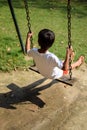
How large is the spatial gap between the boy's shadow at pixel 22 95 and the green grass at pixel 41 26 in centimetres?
60

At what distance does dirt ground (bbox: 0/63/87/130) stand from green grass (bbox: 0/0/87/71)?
1.69ft

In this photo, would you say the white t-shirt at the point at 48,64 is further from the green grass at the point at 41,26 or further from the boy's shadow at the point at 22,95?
the green grass at the point at 41,26

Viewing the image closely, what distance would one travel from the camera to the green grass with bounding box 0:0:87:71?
233 inches

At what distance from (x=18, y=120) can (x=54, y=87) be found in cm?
104

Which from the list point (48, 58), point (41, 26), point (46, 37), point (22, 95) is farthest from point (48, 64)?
point (41, 26)

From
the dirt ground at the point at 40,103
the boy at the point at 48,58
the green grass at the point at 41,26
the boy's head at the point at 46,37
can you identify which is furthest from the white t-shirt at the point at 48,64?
the green grass at the point at 41,26

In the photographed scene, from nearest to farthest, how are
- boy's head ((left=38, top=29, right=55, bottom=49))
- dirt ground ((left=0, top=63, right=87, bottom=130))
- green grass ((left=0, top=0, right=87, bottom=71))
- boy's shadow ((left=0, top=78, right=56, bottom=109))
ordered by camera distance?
boy's head ((left=38, top=29, right=55, bottom=49)) → dirt ground ((left=0, top=63, right=87, bottom=130)) → boy's shadow ((left=0, top=78, right=56, bottom=109)) → green grass ((left=0, top=0, right=87, bottom=71))

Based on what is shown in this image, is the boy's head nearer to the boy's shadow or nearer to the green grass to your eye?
the boy's shadow

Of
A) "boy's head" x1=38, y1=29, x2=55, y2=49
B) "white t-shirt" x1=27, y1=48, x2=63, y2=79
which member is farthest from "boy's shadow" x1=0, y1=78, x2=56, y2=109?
"boy's head" x1=38, y1=29, x2=55, y2=49

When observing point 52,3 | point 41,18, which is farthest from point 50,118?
point 52,3

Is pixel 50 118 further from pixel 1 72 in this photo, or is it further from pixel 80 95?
pixel 1 72

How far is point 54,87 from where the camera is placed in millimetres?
5051

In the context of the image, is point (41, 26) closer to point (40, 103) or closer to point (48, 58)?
point (40, 103)

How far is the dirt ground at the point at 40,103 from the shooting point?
165 inches
